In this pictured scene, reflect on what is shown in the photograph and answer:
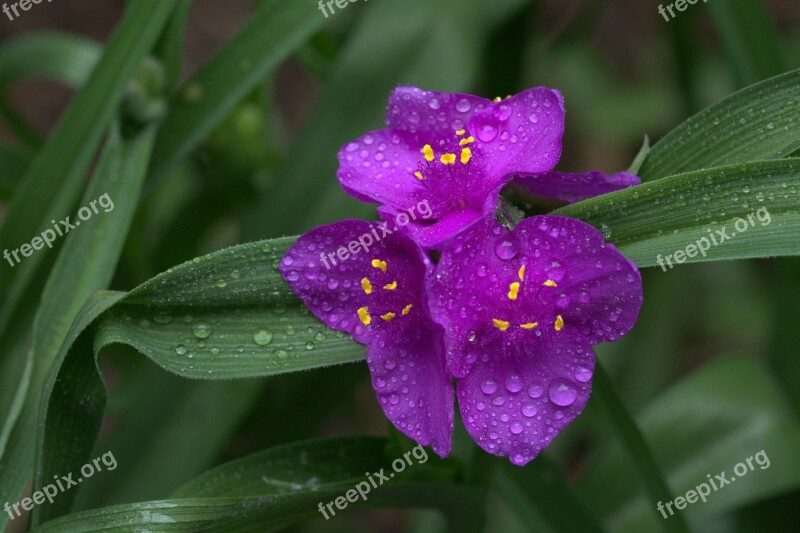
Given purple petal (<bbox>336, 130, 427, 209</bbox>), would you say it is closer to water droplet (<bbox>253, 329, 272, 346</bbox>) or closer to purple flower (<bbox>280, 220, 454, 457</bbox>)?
purple flower (<bbox>280, 220, 454, 457</bbox>)

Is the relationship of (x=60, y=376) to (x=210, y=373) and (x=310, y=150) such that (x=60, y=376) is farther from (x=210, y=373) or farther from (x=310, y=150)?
(x=310, y=150)

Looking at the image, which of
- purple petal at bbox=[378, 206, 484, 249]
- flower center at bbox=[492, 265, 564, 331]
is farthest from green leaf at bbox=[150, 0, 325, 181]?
flower center at bbox=[492, 265, 564, 331]

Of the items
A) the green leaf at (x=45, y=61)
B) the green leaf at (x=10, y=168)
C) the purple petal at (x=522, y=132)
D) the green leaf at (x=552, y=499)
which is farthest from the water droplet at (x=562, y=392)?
the green leaf at (x=45, y=61)

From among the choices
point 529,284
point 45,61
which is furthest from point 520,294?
point 45,61

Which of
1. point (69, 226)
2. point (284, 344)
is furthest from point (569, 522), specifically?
point (69, 226)

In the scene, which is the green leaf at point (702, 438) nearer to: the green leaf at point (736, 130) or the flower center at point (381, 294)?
the green leaf at point (736, 130)

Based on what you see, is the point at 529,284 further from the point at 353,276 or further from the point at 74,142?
the point at 74,142

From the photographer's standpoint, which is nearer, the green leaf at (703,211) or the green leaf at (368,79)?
the green leaf at (703,211)
